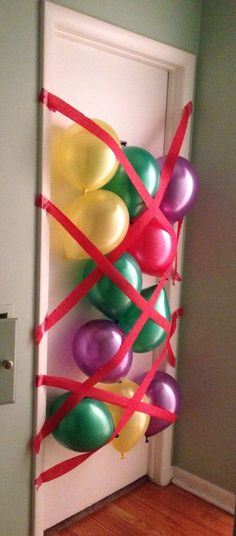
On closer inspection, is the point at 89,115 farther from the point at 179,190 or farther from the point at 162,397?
the point at 162,397

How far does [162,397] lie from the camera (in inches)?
78.3

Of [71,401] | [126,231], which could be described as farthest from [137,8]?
[71,401]

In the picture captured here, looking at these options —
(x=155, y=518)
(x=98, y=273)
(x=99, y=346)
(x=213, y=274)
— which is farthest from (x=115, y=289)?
(x=155, y=518)

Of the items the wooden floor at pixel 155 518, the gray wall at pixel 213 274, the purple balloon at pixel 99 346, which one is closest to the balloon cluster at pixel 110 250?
the purple balloon at pixel 99 346

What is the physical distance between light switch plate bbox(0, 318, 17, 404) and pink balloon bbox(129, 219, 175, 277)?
542 mm

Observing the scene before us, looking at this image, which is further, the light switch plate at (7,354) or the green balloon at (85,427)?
the green balloon at (85,427)

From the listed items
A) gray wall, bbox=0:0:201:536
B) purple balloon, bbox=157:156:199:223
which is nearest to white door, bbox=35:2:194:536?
gray wall, bbox=0:0:201:536

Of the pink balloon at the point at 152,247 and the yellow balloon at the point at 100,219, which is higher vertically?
the yellow balloon at the point at 100,219

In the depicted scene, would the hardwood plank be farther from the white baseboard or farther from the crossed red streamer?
the crossed red streamer

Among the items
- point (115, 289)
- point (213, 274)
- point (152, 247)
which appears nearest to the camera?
point (115, 289)

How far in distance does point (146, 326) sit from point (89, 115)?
0.79m

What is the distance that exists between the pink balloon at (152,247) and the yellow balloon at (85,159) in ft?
0.87

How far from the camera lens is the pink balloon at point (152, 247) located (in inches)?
70.0

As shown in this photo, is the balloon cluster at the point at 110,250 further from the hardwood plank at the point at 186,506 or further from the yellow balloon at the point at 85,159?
A: the hardwood plank at the point at 186,506
